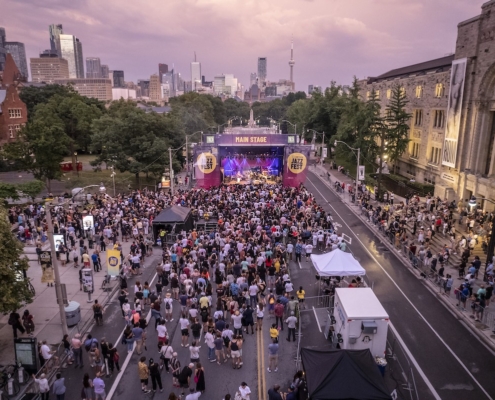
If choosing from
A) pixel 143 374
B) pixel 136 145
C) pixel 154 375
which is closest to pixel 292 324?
pixel 154 375

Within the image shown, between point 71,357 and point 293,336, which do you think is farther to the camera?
point 293,336

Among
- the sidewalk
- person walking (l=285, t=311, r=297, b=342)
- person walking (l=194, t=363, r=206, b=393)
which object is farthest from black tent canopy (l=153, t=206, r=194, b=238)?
person walking (l=194, t=363, r=206, b=393)

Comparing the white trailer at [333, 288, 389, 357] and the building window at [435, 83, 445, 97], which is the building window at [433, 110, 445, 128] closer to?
the building window at [435, 83, 445, 97]

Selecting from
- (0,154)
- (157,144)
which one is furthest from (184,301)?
(0,154)

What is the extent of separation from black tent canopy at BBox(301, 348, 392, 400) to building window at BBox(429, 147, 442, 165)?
3793 cm

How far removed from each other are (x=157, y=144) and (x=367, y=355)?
4027cm

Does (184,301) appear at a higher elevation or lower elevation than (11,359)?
higher

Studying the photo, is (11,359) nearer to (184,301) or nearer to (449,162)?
(184,301)

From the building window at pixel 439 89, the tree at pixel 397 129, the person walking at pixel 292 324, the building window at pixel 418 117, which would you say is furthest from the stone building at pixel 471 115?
the person walking at pixel 292 324

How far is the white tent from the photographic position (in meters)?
18.8

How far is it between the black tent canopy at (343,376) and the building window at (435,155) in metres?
37.9

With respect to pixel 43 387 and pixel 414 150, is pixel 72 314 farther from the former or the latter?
pixel 414 150

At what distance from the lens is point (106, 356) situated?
1376 cm

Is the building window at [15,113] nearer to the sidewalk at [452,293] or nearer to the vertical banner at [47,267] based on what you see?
the sidewalk at [452,293]
